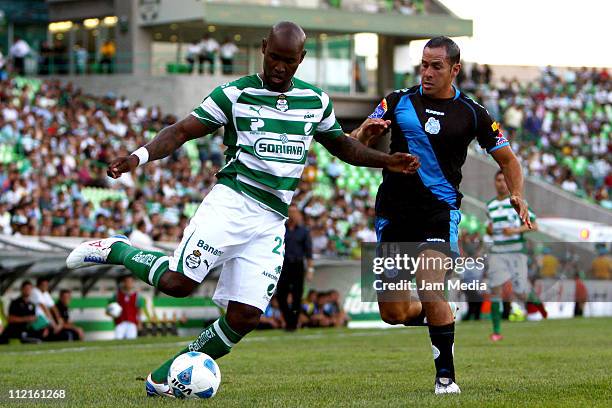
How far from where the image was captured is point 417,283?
9.38 m

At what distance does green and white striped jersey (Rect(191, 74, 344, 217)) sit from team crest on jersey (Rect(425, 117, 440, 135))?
45.1 inches

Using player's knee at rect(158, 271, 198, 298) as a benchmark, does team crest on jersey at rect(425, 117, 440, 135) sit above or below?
above

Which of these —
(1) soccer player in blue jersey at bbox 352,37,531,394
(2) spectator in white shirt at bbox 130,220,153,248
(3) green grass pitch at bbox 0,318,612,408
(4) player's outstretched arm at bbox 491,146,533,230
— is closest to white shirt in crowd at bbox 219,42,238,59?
(2) spectator in white shirt at bbox 130,220,153,248

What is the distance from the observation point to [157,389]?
878 cm

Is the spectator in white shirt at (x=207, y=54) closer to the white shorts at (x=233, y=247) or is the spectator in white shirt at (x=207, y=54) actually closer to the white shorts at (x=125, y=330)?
the white shorts at (x=125, y=330)

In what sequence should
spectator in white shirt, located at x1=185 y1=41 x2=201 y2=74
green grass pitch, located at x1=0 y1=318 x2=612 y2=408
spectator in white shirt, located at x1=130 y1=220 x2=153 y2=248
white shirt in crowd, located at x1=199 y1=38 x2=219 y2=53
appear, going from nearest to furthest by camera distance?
green grass pitch, located at x1=0 y1=318 x2=612 y2=408 → spectator in white shirt, located at x1=130 y1=220 x2=153 y2=248 → spectator in white shirt, located at x1=185 y1=41 x2=201 y2=74 → white shirt in crowd, located at x1=199 y1=38 x2=219 y2=53

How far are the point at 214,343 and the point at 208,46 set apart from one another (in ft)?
113

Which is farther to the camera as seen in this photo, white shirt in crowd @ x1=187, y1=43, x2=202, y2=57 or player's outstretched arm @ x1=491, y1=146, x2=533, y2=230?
white shirt in crowd @ x1=187, y1=43, x2=202, y2=57

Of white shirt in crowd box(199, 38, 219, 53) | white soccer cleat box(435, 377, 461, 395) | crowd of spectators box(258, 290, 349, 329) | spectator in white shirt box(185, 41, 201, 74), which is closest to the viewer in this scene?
white soccer cleat box(435, 377, 461, 395)

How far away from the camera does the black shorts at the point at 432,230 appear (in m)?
9.45

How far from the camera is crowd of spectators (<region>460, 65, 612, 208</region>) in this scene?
143 feet

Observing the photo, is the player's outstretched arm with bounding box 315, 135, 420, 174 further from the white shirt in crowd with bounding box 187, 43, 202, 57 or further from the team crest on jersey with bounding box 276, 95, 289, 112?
the white shirt in crowd with bounding box 187, 43, 202, 57

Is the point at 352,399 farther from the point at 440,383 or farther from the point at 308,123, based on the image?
the point at 308,123

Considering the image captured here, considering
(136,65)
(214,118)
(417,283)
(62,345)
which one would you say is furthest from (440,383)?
(136,65)
